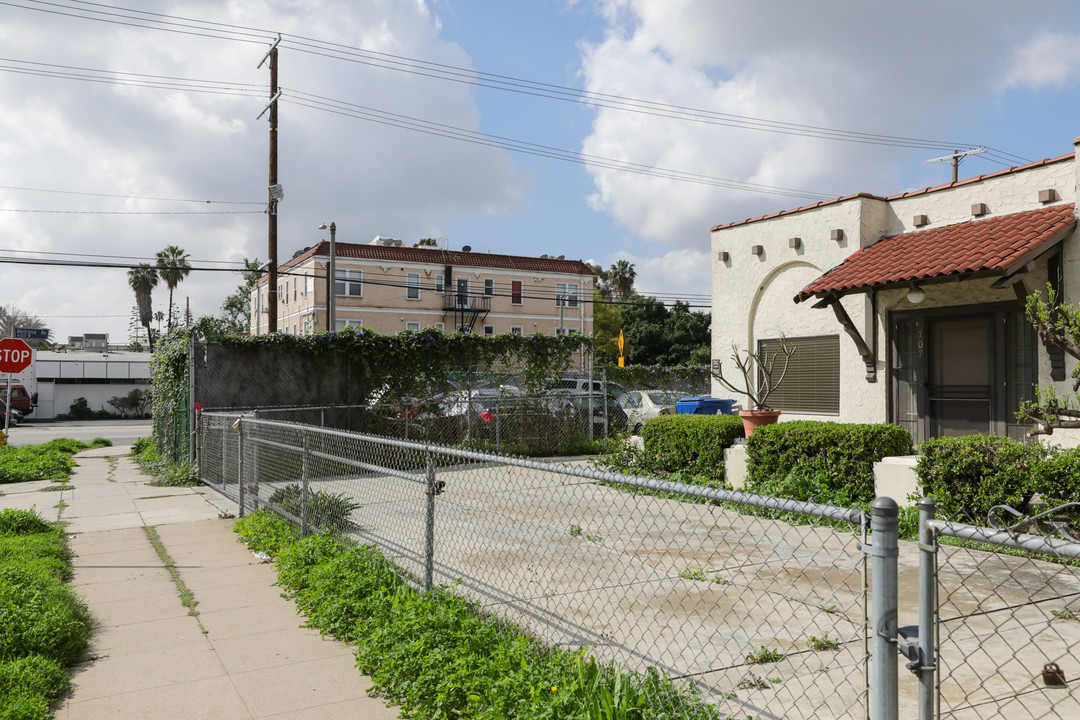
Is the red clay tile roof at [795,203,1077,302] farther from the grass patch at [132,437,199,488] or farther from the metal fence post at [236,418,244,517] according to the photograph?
the grass patch at [132,437,199,488]

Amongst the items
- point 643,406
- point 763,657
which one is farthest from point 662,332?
point 763,657

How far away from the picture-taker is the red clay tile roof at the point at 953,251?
30.4 ft

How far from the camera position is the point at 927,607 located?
86.8 inches

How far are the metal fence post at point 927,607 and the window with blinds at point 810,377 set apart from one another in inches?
421

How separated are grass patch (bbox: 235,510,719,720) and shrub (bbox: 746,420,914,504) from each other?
6.05 m

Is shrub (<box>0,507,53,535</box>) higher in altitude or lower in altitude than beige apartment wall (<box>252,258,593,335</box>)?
lower

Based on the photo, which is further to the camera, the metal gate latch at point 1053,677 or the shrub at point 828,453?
the shrub at point 828,453

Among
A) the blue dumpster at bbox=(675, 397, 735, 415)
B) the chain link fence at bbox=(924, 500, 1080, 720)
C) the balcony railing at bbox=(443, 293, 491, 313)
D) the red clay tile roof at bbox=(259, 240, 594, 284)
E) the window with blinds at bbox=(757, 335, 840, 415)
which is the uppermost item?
the red clay tile roof at bbox=(259, 240, 594, 284)

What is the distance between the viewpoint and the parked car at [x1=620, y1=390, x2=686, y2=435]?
875 inches

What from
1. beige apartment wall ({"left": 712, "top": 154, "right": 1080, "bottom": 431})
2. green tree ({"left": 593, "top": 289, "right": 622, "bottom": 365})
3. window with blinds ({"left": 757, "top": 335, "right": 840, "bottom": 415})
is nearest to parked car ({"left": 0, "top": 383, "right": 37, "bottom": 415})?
green tree ({"left": 593, "top": 289, "right": 622, "bottom": 365})

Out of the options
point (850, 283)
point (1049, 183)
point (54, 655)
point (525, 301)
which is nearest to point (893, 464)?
point (850, 283)

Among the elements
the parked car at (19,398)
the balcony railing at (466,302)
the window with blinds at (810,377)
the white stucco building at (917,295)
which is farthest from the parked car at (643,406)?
the parked car at (19,398)

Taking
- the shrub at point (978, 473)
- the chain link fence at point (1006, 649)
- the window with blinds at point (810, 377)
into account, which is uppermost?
the window with blinds at point (810, 377)

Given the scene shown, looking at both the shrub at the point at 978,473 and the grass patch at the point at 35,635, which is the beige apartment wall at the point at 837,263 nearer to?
the shrub at the point at 978,473
